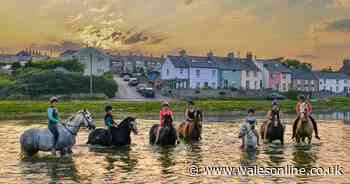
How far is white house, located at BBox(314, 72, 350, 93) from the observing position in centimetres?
15962

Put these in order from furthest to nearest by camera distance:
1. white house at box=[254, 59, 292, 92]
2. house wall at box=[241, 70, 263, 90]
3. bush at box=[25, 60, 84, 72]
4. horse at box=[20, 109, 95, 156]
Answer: white house at box=[254, 59, 292, 92] < house wall at box=[241, 70, 263, 90] < bush at box=[25, 60, 84, 72] < horse at box=[20, 109, 95, 156]

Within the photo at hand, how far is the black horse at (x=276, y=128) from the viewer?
88.5ft

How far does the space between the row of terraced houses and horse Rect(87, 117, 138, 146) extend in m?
93.5

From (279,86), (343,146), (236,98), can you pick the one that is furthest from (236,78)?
(343,146)

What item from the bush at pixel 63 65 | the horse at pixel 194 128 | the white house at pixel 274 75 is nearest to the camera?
the horse at pixel 194 128

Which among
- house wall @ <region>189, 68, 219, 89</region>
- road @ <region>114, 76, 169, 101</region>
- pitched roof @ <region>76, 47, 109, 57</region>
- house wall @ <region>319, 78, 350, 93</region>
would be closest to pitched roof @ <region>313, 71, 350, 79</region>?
house wall @ <region>319, 78, 350, 93</region>

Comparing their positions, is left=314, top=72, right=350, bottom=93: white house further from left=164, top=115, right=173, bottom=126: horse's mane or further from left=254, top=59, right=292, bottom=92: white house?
left=164, top=115, right=173, bottom=126: horse's mane

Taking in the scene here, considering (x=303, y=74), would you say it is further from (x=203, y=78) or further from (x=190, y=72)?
(x=190, y=72)

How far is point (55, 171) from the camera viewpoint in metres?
18.4

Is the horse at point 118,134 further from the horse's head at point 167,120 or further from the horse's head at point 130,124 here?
the horse's head at point 167,120

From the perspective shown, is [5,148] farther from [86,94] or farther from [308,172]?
[86,94]

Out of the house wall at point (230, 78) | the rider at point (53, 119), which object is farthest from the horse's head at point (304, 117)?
the house wall at point (230, 78)

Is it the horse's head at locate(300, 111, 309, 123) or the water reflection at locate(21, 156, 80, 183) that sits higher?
the horse's head at locate(300, 111, 309, 123)

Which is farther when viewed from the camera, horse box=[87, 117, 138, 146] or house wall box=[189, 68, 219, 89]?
house wall box=[189, 68, 219, 89]
